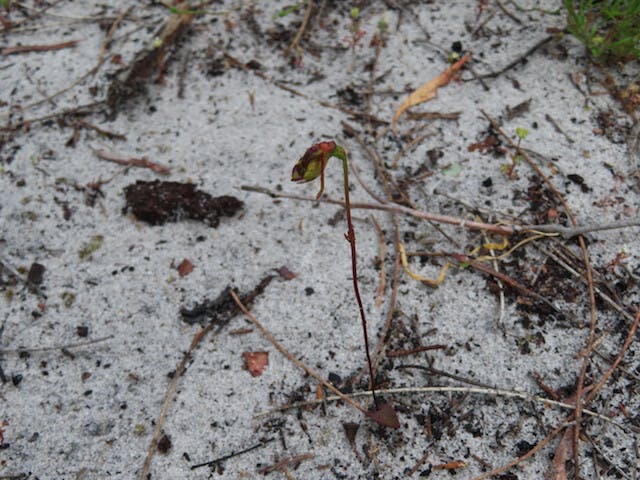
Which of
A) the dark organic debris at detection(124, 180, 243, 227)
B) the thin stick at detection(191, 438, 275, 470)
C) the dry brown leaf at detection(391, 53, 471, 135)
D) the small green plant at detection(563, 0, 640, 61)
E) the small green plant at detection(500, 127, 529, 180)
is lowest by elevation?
the thin stick at detection(191, 438, 275, 470)

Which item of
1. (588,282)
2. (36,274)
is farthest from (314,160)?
(36,274)

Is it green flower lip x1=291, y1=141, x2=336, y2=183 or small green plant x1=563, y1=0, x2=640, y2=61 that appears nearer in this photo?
green flower lip x1=291, y1=141, x2=336, y2=183

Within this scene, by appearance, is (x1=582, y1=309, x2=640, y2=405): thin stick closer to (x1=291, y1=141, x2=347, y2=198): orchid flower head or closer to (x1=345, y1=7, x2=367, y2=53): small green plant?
(x1=291, y1=141, x2=347, y2=198): orchid flower head

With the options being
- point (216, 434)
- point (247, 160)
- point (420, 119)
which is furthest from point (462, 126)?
point (216, 434)

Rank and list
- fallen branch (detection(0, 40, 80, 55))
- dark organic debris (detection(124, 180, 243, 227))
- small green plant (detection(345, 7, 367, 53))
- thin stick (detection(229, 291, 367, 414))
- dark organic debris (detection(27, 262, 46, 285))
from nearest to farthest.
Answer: thin stick (detection(229, 291, 367, 414)), dark organic debris (detection(27, 262, 46, 285)), dark organic debris (detection(124, 180, 243, 227)), small green plant (detection(345, 7, 367, 53)), fallen branch (detection(0, 40, 80, 55))

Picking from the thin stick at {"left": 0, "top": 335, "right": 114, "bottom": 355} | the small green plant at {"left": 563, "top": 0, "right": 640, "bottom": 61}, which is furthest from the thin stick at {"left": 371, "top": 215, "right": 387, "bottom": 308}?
the small green plant at {"left": 563, "top": 0, "right": 640, "bottom": 61}

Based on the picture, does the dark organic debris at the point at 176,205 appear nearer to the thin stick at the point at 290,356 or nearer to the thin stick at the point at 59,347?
the thin stick at the point at 290,356

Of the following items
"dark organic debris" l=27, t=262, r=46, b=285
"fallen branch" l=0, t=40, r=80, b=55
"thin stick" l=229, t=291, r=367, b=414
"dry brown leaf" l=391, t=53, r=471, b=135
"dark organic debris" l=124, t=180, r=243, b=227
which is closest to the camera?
"thin stick" l=229, t=291, r=367, b=414

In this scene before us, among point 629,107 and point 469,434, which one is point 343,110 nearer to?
point 629,107
